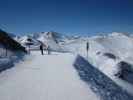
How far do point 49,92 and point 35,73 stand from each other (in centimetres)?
418

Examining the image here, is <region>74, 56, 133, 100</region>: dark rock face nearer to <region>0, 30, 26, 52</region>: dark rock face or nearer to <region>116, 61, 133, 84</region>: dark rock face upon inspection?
<region>116, 61, 133, 84</region>: dark rock face

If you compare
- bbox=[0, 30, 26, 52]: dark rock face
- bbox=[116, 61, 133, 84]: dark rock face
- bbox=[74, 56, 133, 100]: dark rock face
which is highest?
bbox=[0, 30, 26, 52]: dark rock face

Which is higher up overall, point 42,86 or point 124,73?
point 42,86

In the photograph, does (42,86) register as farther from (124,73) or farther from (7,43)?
(124,73)

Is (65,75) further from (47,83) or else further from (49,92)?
(49,92)

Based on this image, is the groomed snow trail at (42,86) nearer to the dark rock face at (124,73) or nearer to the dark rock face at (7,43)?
the dark rock face at (7,43)

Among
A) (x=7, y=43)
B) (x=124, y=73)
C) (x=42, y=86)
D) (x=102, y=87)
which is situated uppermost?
(x=7, y=43)

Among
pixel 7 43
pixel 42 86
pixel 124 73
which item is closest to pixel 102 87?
pixel 42 86

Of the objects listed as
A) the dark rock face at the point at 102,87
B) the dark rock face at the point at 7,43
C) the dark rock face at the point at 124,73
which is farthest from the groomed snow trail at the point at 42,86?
the dark rock face at the point at 124,73

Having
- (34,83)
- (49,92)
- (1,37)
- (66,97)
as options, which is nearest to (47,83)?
(34,83)

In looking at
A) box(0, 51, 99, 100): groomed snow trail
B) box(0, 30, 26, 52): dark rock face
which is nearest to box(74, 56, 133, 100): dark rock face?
box(0, 51, 99, 100): groomed snow trail

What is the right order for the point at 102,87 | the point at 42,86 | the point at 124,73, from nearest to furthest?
the point at 42,86
the point at 102,87
the point at 124,73

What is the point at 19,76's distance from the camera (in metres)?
13.3

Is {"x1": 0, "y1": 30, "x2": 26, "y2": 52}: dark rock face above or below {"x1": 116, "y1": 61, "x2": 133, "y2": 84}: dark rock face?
above
